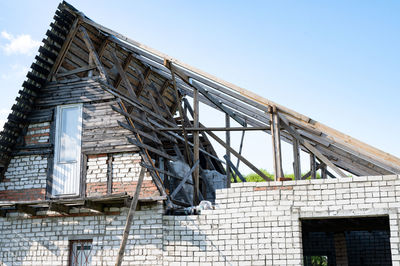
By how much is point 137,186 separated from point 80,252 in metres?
2.66

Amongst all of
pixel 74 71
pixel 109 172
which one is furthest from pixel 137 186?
pixel 74 71

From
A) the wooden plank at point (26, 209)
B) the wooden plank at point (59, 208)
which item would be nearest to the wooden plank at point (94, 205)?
the wooden plank at point (59, 208)

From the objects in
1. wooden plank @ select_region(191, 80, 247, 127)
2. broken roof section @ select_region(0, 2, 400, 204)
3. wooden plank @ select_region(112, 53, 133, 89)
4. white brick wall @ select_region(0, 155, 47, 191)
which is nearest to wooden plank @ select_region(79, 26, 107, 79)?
broken roof section @ select_region(0, 2, 400, 204)

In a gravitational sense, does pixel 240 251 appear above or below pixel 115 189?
below

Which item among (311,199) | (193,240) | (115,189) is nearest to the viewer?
(311,199)

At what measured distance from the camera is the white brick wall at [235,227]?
31.0ft

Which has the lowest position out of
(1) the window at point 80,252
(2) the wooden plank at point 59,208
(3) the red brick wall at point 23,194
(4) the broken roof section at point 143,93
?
(1) the window at point 80,252

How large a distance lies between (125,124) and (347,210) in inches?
219

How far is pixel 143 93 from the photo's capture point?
Answer: 1558cm

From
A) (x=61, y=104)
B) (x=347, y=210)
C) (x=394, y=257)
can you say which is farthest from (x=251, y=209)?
(x=61, y=104)

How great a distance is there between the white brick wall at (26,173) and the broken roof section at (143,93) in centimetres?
31

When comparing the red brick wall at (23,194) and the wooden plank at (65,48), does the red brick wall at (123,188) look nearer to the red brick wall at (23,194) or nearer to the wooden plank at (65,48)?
the red brick wall at (23,194)

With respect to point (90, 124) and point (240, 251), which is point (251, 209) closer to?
point (240, 251)

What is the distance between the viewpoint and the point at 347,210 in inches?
371
